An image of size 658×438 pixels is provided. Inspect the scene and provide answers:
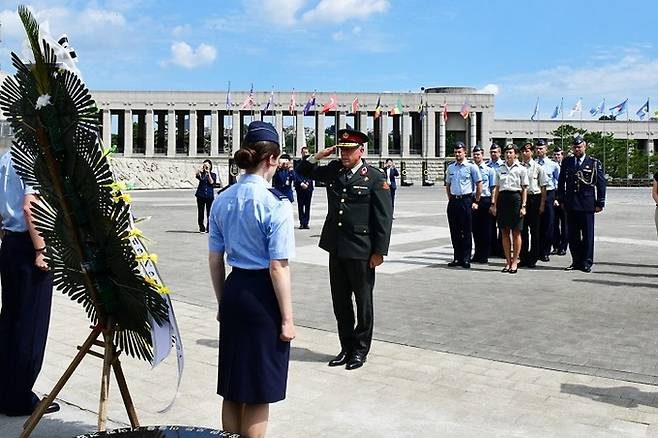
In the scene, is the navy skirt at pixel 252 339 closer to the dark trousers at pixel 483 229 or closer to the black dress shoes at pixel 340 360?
the black dress shoes at pixel 340 360

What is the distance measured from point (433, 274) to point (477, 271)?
2.93 feet

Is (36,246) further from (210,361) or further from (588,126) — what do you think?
(588,126)

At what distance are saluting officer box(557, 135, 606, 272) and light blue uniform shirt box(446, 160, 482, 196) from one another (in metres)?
1.51

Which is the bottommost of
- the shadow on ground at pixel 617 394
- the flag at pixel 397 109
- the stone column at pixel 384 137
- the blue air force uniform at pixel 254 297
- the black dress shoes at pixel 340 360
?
the shadow on ground at pixel 617 394

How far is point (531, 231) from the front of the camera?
11.7 meters

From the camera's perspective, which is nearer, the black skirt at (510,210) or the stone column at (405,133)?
the black skirt at (510,210)

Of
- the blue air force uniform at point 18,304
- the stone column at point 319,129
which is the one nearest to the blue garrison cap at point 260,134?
the blue air force uniform at point 18,304

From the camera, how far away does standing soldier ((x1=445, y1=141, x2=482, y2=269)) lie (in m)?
11.2

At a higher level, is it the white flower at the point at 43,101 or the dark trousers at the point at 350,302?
the white flower at the point at 43,101

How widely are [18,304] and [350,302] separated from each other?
2.68m

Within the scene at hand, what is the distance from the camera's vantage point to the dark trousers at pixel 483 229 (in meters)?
12.0

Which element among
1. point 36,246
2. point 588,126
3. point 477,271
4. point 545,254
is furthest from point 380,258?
point 588,126

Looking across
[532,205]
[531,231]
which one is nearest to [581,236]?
[531,231]

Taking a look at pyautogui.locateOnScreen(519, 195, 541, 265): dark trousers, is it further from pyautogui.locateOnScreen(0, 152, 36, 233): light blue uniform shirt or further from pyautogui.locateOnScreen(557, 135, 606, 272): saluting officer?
pyautogui.locateOnScreen(0, 152, 36, 233): light blue uniform shirt
